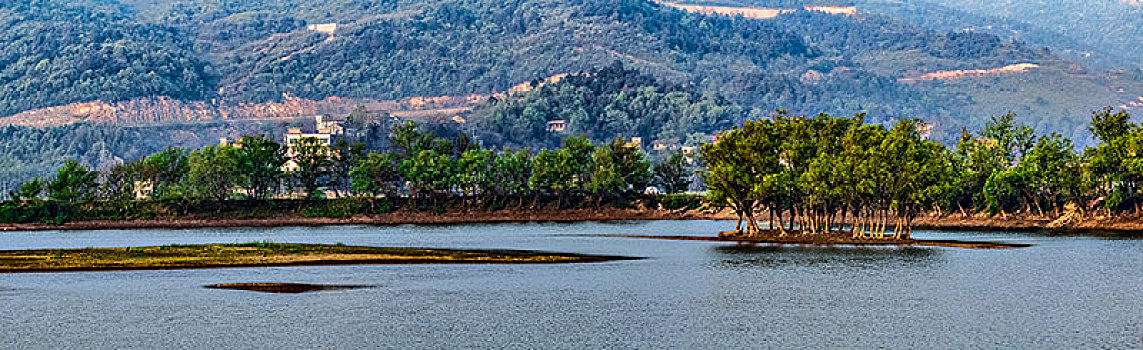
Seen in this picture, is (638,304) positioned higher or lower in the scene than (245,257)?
lower

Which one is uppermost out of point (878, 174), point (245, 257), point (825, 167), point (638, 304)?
point (825, 167)

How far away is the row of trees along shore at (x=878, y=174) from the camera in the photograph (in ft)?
438

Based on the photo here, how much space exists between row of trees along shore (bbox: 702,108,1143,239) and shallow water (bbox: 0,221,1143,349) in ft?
35.4

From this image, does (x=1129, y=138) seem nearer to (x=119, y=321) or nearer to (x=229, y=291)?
(x=229, y=291)

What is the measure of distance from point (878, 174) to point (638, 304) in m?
54.0

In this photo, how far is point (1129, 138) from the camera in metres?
157

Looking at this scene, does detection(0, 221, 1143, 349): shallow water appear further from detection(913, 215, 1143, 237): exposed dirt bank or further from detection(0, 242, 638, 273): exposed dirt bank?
detection(913, 215, 1143, 237): exposed dirt bank

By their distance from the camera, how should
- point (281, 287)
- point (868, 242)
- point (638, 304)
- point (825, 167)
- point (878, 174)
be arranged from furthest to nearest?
point (868, 242)
point (825, 167)
point (878, 174)
point (281, 287)
point (638, 304)

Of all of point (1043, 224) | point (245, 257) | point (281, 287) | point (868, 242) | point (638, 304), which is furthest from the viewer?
point (1043, 224)

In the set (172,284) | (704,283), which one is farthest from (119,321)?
(704,283)

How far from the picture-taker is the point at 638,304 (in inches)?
3319

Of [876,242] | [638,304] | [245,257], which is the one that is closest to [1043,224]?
[876,242]

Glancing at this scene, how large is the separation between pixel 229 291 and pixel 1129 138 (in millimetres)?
102204

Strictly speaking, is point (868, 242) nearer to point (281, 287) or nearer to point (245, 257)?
point (245, 257)
